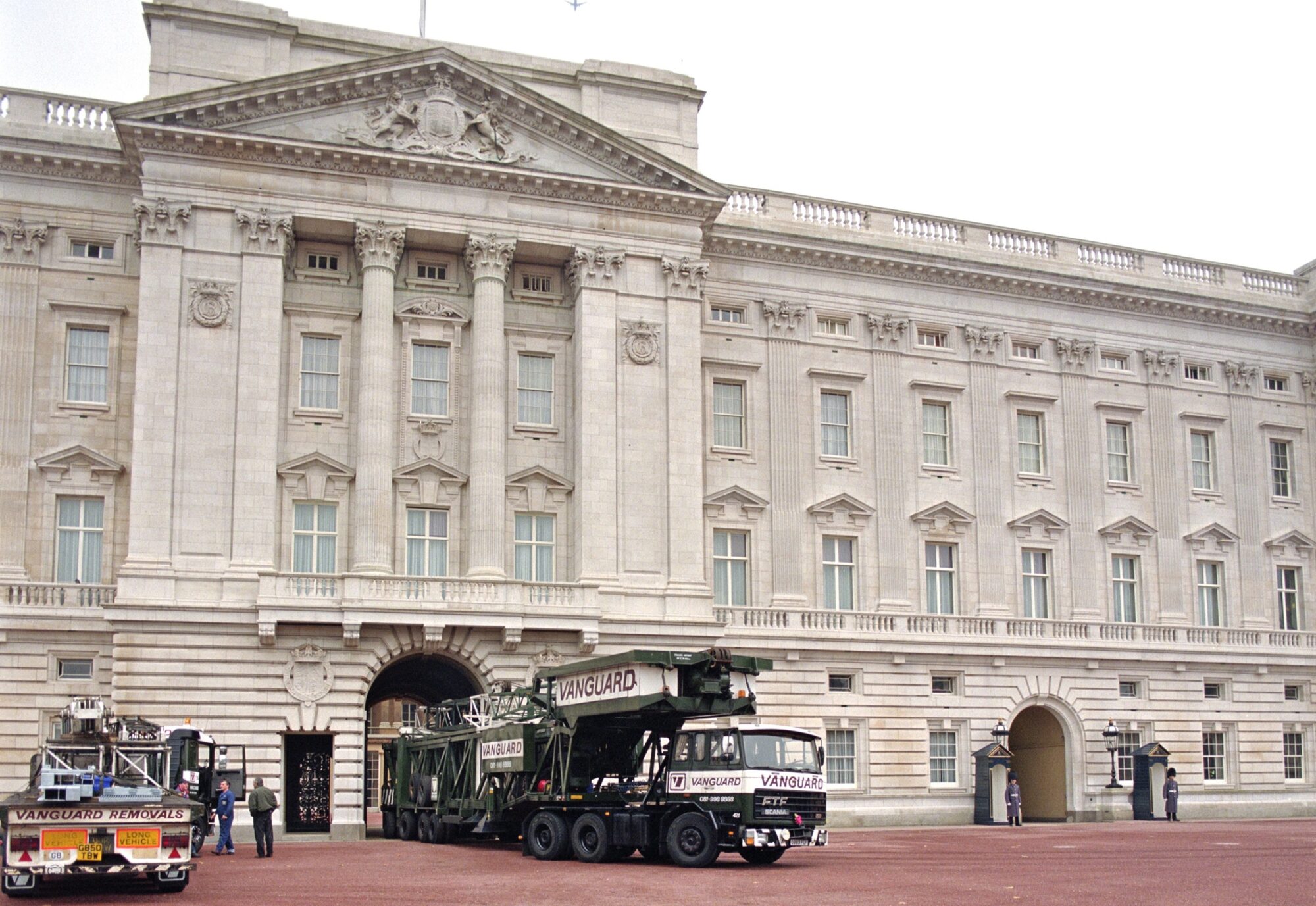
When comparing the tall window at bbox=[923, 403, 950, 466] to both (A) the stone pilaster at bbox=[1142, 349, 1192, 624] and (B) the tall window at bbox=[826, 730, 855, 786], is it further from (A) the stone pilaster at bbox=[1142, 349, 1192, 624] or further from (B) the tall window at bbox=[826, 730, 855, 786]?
(B) the tall window at bbox=[826, 730, 855, 786]

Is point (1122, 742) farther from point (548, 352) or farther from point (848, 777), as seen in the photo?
point (548, 352)

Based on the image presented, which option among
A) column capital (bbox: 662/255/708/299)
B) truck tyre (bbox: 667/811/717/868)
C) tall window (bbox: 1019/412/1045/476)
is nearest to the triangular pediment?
column capital (bbox: 662/255/708/299)

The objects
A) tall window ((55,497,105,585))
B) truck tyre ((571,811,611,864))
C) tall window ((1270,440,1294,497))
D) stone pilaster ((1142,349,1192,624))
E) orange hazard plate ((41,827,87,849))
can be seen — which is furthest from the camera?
tall window ((1270,440,1294,497))

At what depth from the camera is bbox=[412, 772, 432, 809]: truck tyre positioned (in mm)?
37344

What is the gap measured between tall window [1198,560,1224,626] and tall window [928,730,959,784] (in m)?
11.9

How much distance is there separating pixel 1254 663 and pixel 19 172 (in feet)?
143

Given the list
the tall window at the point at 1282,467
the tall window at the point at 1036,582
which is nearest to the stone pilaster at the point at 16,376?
the tall window at the point at 1036,582

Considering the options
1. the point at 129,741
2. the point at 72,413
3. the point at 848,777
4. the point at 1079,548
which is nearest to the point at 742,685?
the point at 129,741

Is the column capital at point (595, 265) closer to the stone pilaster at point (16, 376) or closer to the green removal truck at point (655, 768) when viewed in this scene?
the stone pilaster at point (16, 376)

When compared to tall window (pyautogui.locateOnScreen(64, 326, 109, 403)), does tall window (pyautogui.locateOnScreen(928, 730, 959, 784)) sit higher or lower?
lower

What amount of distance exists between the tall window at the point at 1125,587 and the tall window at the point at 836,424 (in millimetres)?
10869

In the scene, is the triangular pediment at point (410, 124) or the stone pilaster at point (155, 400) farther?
the triangular pediment at point (410, 124)

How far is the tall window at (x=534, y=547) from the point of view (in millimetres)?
45000

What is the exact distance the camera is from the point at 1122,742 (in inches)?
2030
